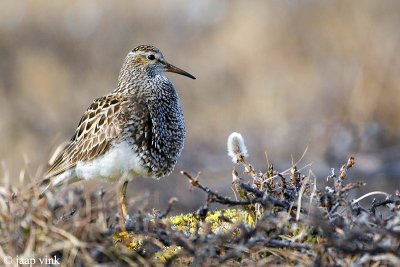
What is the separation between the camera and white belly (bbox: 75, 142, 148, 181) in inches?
281

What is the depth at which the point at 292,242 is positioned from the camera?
4719 mm

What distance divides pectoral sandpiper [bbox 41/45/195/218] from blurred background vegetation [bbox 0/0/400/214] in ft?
21.9

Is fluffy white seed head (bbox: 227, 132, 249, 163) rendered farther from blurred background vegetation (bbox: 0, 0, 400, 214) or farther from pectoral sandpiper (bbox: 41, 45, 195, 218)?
blurred background vegetation (bbox: 0, 0, 400, 214)

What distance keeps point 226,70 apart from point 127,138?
399 inches

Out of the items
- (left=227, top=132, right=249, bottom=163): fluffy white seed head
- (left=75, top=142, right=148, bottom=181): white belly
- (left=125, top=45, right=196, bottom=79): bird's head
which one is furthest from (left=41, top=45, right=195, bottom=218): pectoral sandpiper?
(left=227, top=132, right=249, bottom=163): fluffy white seed head

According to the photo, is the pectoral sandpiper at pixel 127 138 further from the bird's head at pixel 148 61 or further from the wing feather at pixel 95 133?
the bird's head at pixel 148 61

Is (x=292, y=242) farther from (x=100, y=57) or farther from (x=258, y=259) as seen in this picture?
(x=100, y=57)

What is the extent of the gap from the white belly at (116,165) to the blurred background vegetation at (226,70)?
6.96 metres

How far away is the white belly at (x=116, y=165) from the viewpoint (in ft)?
23.4

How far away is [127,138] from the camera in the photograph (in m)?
7.19

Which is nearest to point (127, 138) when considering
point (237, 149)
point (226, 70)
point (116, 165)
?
point (116, 165)

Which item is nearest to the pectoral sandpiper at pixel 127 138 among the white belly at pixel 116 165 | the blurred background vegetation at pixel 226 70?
the white belly at pixel 116 165

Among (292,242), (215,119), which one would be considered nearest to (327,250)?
(292,242)

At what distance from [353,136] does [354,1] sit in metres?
4.02
